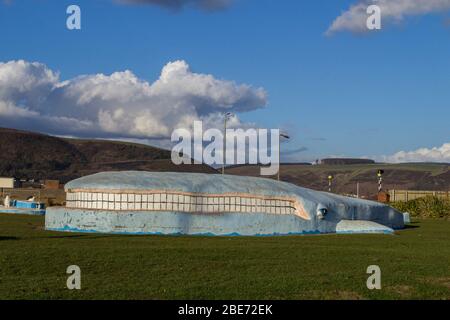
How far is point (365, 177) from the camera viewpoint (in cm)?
17338

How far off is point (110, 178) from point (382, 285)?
19.0 metres

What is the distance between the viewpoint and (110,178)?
30297mm

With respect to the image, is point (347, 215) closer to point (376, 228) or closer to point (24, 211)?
point (376, 228)

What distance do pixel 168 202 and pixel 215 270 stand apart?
1451 cm

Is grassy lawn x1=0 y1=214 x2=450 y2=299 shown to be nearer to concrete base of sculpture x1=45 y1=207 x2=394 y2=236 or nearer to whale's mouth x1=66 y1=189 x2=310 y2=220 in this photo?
concrete base of sculpture x1=45 y1=207 x2=394 y2=236

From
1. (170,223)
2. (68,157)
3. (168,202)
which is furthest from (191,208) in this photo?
(68,157)

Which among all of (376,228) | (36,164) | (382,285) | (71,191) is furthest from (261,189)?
(36,164)

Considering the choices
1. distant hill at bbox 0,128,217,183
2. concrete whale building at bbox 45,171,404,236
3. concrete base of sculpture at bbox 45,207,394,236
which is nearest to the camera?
concrete base of sculpture at bbox 45,207,394,236

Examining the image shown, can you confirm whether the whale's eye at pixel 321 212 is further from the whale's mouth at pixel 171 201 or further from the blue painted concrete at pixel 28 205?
the blue painted concrete at pixel 28 205

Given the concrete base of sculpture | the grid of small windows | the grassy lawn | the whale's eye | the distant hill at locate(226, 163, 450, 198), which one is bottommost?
the grassy lawn

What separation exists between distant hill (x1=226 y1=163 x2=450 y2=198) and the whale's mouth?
123 meters

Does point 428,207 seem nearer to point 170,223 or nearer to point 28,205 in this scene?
point 170,223

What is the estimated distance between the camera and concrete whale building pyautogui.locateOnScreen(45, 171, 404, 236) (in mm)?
28953

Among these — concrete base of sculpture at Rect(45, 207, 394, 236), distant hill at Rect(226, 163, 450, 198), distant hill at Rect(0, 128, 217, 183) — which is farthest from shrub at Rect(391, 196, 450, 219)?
distant hill at Rect(226, 163, 450, 198)
